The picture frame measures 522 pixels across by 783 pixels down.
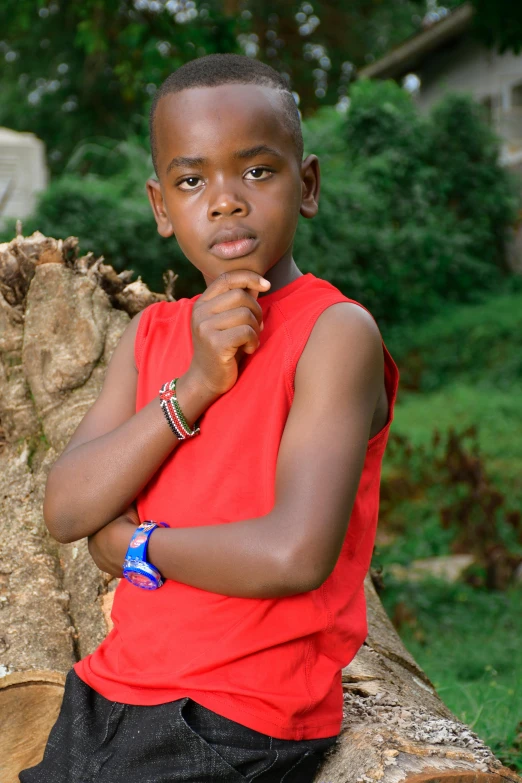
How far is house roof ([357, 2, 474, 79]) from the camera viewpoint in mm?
14805

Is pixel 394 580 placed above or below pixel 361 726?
below

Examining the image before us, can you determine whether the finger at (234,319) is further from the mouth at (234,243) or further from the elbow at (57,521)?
the elbow at (57,521)

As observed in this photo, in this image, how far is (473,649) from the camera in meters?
4.54

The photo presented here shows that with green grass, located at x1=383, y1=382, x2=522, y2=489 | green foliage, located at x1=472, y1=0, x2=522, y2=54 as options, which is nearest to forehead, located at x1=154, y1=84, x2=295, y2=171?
green foliage, located at x1=472, y1=0, x2=522, y2=54

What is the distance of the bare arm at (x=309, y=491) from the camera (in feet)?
4.81

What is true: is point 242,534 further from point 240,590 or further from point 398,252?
point 398,252

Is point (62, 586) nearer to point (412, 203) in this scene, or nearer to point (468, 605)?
point (468, 605)

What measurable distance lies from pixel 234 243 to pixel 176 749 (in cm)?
92

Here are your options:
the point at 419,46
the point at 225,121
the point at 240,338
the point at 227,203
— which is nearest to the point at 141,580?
the point at 240,338

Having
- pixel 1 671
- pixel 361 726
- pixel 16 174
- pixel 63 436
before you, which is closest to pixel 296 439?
pixel 361 726

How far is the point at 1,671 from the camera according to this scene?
2070mm

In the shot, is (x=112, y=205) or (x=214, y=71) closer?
(x=214, y=71)

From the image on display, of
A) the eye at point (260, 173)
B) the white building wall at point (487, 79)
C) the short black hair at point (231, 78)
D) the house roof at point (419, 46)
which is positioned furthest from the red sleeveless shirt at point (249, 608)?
the white building wall at point (487, 79)

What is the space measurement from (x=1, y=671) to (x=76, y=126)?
65.5ft
